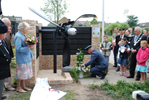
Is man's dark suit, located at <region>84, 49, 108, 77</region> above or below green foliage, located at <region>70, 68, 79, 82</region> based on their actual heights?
above

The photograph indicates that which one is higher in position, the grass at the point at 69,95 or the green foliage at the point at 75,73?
the green foliage at the point at 75,73

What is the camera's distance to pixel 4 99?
4.42m

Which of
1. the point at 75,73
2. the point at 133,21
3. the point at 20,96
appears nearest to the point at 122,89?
the point at 75,73

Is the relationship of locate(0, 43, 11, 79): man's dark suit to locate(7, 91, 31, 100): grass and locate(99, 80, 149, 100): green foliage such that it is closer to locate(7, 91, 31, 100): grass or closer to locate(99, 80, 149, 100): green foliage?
locate(7, 91, 31, 100): grass

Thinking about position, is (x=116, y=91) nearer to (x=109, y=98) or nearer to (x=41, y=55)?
(x=109, y=98)

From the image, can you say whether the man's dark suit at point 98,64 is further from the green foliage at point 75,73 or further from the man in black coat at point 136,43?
the man in black coat at point 136,43

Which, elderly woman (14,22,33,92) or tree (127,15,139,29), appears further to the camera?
tree (127,15,139,29)

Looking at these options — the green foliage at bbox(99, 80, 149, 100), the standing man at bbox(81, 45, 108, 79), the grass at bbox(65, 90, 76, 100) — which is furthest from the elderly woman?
the green foliage at bbox(99, 80, 149, 100)

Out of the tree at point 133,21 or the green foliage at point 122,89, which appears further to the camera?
the tree at point 133,21

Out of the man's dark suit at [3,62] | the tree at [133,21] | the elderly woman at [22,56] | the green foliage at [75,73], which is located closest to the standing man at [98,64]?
the green foliage at [75,73]

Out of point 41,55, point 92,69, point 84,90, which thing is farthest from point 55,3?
point 84,90

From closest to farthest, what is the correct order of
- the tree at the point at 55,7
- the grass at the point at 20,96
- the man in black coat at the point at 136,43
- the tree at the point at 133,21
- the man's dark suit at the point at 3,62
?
the man's dark suit at the point at 3,62, the grass at the point at 20,96, the man in black coat at the point at 136,43, the tree at the point at 55,7, the tree at the point at 133,21

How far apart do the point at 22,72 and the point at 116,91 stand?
275 cm

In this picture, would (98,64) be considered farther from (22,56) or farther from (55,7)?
(55,7)
